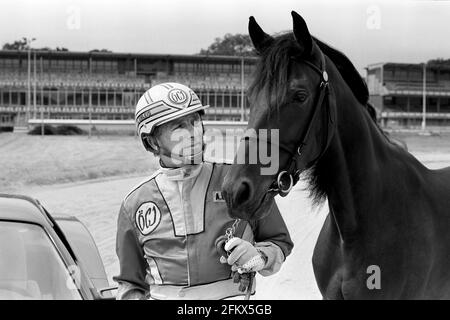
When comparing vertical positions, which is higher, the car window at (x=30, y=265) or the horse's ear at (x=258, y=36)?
the horse's ear at (x=258, y=36)

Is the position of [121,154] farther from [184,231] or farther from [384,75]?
[384,75]

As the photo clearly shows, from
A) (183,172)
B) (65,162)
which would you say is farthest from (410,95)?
(183,172)

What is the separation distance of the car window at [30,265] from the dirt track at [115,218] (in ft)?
4.72

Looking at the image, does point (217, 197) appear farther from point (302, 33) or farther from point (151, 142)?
point (302, 33)

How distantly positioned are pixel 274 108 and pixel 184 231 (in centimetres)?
62

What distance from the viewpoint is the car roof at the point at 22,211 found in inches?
119

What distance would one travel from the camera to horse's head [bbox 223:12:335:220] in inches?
102

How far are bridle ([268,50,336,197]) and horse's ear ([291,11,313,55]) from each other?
0.21 feet

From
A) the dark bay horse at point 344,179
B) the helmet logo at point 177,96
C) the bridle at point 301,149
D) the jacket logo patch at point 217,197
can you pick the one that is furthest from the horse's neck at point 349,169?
the helmet logo at point 177,96

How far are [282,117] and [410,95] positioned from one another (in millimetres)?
57161

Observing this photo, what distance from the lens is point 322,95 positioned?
2924 millimetres

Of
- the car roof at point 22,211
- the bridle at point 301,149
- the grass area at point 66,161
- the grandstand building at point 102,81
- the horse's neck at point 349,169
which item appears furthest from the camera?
the grandstand building at point 102,81

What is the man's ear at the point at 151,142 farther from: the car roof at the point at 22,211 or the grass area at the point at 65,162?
the grass area at the point at 65,162

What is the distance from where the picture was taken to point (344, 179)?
316 cm
